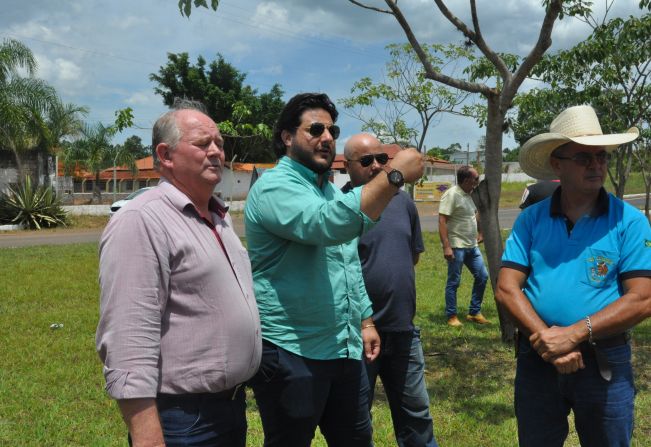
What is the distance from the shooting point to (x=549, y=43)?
14.2ft

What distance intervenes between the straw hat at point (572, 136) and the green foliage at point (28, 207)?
68.3 feet

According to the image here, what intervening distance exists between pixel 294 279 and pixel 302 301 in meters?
0.09

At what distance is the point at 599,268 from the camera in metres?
2.38

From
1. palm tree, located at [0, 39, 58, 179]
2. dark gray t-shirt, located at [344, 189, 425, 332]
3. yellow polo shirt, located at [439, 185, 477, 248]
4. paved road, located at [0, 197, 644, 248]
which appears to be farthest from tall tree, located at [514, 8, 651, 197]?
palm tree, located at [0, 39, 58, 179]

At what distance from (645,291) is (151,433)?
181 centimetres

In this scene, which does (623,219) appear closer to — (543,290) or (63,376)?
(543,290)

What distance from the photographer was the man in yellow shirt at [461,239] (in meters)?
7.11

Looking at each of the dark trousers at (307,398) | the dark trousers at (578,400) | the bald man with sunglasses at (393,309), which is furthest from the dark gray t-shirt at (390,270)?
the dark trousers at (578,400)

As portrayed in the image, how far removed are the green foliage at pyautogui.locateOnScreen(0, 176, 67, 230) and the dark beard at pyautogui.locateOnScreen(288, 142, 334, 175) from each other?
67.1 ft

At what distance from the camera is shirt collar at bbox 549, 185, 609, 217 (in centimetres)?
248

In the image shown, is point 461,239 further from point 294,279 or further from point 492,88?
point 294,279

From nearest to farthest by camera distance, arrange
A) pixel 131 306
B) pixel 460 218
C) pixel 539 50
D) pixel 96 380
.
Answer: pixel 131 306, pixel 539 50, pixel 96 380, pixel 460 218

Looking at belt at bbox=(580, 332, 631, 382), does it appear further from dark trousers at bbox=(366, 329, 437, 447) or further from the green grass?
the green grass

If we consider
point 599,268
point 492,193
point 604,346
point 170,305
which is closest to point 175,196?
point 170,305
